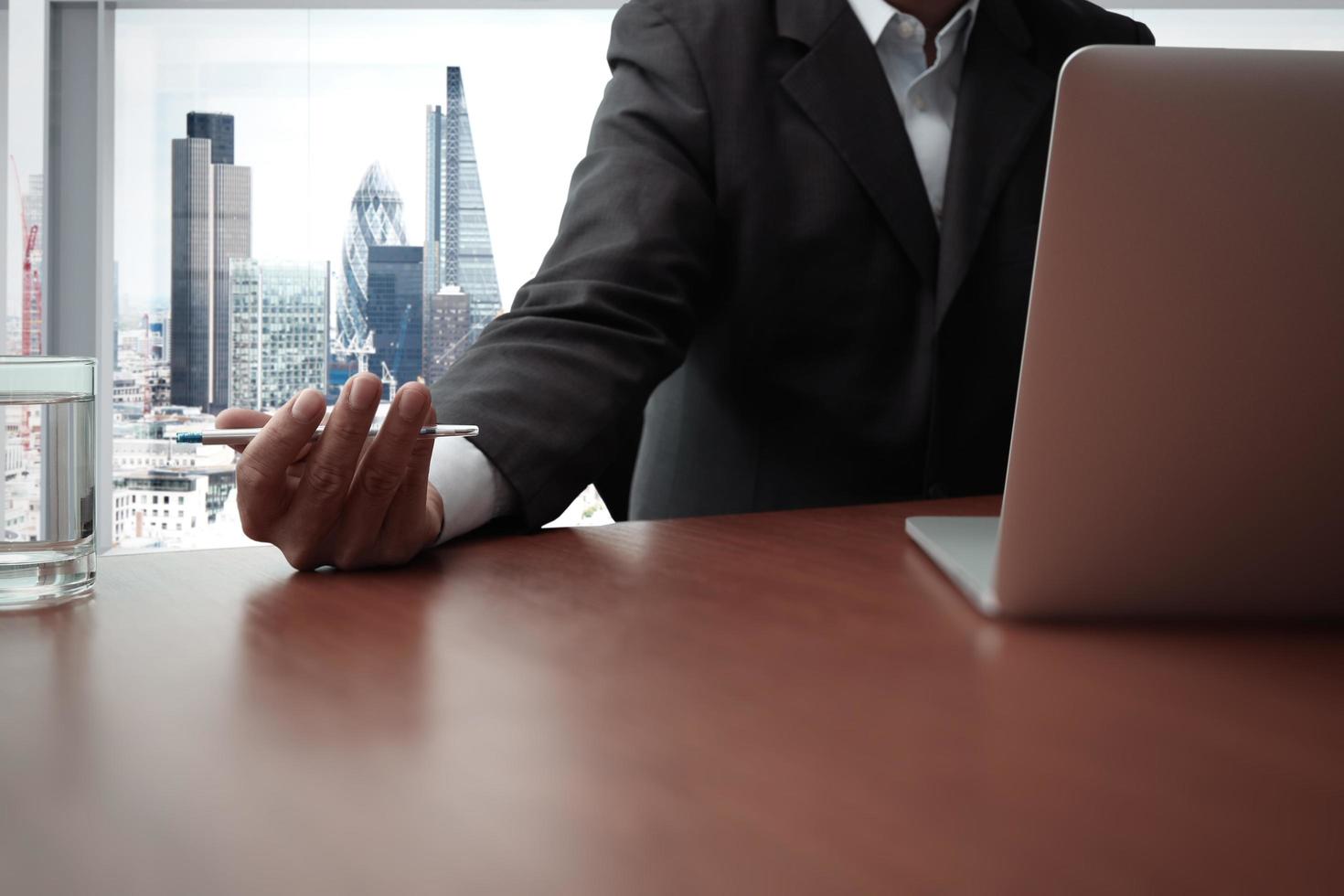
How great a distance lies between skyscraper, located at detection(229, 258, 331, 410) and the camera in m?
3.72

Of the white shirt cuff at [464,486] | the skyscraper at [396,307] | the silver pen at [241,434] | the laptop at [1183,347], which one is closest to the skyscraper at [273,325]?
the skyscraper at [396,307]

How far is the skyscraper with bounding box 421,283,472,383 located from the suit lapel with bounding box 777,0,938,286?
8.75 feet

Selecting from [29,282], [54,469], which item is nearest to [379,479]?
[54,469]

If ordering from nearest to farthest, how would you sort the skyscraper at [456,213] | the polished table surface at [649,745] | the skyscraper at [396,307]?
1. the polished table surface at [649,745]
2. the skyscraper at [456,213]
3. the skyscraper at [396,307]

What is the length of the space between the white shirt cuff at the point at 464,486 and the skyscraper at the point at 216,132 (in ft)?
10.7

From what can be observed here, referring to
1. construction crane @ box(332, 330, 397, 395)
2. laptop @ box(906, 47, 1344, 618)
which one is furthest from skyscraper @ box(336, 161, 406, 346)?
laptop @ box(906, 47, 1344, 618)

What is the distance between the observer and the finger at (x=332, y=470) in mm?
619

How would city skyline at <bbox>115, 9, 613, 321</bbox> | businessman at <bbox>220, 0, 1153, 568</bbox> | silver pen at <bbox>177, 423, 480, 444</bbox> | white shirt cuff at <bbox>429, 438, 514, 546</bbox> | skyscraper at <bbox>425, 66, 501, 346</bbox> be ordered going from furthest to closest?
skyscraper at <bbox>425, 66, 501, 346</bbox> → city skyline at <bbox>115, 9, 613, 321</bbox> → businessman at <bbox>220, 0, 1153, 568</bbox> → white shirt cuff at <bbox>429, 438, 514, 546</bbox> → silver pen at <bbox>177, 423, 480, 444</bbox>

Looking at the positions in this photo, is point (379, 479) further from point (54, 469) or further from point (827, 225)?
point (827, 225)

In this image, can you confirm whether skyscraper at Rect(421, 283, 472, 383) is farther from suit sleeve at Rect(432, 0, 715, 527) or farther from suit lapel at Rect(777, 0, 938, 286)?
suit lapel at Rect(777, 0, 938, 286)

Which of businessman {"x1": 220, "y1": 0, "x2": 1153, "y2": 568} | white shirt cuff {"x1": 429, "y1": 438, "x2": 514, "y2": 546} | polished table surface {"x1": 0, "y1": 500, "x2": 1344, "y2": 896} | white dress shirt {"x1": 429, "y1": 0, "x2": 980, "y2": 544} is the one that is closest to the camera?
polished table surface {"x1": 0, "y1": 500, "x2": 1344, "y2": 896}

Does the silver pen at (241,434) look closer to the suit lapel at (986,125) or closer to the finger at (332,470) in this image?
the finger at (332,470)

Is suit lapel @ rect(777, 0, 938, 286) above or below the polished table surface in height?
above

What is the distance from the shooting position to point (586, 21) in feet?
11.9
